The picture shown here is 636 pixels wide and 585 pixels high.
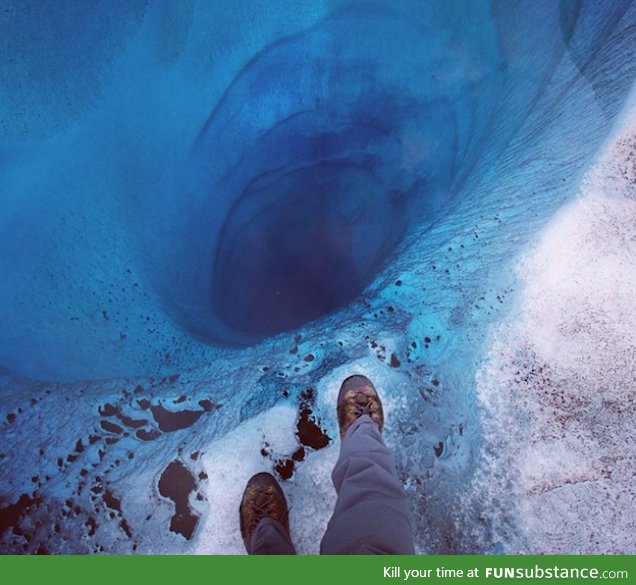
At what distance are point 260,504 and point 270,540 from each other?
4.6 inches

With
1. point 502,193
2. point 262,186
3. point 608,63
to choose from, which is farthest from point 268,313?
point 608,63

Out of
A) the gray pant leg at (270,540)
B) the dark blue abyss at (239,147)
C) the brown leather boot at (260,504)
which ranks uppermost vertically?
the dark blue abyss at (239,147)

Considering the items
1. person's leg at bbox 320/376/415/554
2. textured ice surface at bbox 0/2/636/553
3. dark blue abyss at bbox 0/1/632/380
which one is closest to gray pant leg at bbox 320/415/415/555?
person's leg at bbox 320/376/415/554

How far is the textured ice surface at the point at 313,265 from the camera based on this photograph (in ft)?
4.31

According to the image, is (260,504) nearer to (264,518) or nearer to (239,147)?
(264,518)

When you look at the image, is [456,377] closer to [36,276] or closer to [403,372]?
[403,372]

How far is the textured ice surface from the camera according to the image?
1313mm

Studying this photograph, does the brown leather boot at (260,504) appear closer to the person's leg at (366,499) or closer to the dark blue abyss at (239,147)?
the person's leg at (366,499)

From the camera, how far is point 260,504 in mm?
1284

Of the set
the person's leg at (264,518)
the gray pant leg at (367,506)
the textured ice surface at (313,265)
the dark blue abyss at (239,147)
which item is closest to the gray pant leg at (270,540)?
the person's leg at (264,518)

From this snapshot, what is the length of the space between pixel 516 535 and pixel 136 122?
→ 90.3 inches

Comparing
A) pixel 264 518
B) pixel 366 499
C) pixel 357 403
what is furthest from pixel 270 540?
pixel 357 403

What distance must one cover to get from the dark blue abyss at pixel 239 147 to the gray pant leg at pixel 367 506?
2.63 feet

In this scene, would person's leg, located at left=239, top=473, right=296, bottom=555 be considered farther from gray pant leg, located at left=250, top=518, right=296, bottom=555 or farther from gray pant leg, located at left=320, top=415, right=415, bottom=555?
gray pant leg, located at left=320, top=415, right=415, bottom=555
